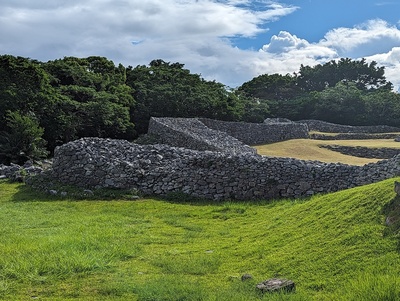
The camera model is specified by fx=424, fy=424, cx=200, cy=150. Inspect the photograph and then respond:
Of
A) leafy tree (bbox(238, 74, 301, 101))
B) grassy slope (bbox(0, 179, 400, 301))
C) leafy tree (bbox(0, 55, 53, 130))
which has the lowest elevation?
grassy slope (bbox(0, 179, 400, 301))

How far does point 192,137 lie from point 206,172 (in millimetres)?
9911

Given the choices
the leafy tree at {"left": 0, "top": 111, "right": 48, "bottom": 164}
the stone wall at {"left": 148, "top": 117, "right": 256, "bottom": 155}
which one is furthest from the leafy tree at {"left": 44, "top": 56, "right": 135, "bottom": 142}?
the leafy tree at {"left": 0, "top": 111, "right": 48, "bottom": 164}

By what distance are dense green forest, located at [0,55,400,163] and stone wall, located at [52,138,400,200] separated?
688 centimetres

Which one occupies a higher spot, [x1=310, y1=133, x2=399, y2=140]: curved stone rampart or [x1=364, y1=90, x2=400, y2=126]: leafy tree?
[x1=364, y1=90, x2=400, y2=126]: leafy tree

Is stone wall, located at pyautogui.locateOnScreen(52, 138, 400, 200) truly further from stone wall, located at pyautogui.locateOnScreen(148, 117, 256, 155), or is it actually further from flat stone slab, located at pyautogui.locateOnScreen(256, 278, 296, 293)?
flat stone slab, located at pyautogui.locateOnScreen(256, 278, 296, 293)

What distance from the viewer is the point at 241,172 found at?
14805mm

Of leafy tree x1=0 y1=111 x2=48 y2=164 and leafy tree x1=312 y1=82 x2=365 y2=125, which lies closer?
leafy tree x1=0 y1=111 x2=48 y2=164

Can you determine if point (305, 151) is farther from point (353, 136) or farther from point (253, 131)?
point (353, 136)

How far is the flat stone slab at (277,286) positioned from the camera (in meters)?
5.59

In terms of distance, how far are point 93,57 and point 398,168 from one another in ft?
105

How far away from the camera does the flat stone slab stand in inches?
220

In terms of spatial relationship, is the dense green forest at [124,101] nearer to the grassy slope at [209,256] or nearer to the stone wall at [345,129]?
the stone wall at [345,129]

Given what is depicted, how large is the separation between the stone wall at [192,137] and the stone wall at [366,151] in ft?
25.8

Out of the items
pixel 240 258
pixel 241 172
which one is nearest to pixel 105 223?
pixel 240 258
